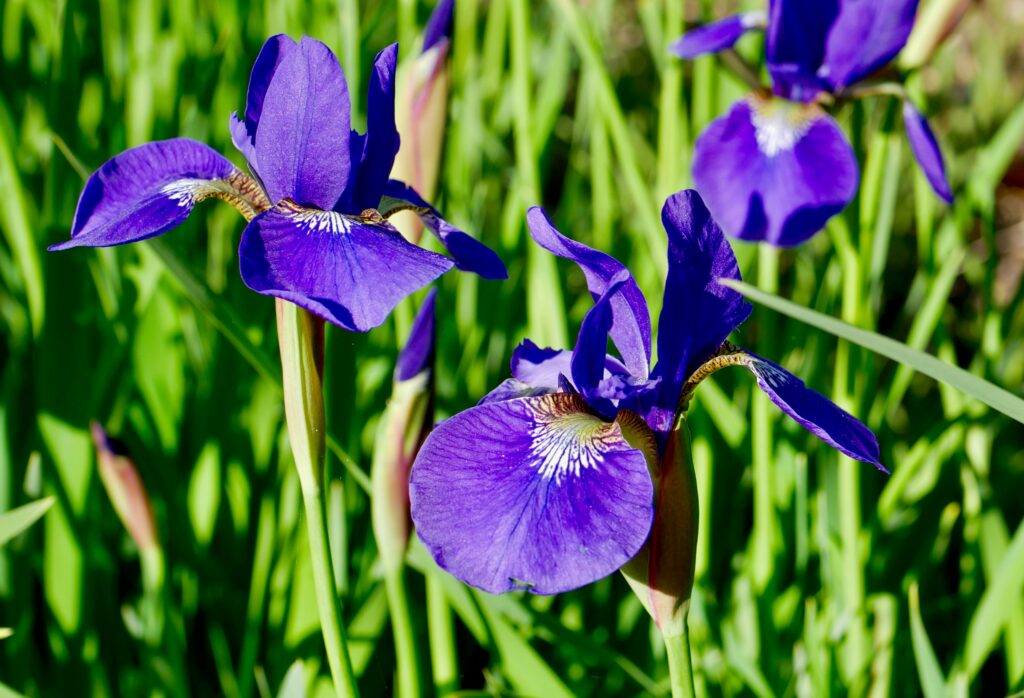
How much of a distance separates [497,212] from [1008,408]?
140 cm

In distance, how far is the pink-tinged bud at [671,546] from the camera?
568 millimetres

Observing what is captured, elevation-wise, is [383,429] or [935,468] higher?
[383,429]

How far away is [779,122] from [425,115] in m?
0.42

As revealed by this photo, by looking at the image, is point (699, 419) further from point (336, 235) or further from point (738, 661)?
point (336, 235)

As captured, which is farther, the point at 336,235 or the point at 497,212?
the point at 497,212

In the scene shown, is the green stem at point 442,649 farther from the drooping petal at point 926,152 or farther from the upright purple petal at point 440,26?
the drooping petal at point 926,152

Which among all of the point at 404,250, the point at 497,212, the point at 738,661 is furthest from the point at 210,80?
the point at 738,661

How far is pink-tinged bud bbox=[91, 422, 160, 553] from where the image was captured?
0.94m

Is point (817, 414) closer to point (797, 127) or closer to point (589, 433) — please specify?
point (589, 433)

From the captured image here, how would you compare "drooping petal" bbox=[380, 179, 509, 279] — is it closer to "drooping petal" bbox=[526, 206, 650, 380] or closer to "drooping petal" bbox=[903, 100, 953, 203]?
"drooping petal" bbox=[526, 206, 650, 380]

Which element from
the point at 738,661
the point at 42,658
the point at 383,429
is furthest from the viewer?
the point at 42,658

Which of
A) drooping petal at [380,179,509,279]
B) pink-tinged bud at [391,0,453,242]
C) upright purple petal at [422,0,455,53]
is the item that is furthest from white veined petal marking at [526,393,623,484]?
upright purple petal at [422,0,455,53]

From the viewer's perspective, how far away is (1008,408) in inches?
21.6

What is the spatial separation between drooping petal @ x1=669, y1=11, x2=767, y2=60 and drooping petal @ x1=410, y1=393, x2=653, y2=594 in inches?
26.3
